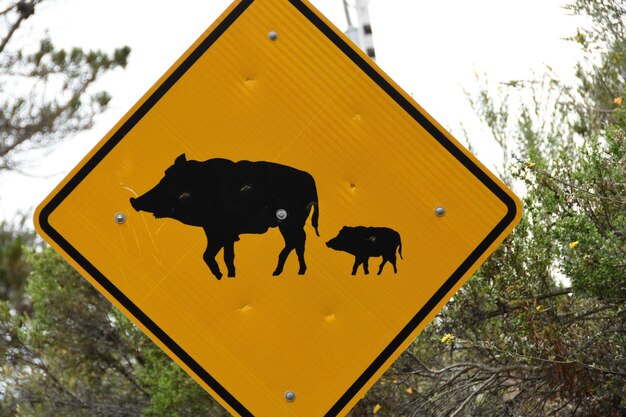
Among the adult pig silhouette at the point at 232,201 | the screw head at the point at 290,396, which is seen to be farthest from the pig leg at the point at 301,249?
the screw head at the point at 290,396

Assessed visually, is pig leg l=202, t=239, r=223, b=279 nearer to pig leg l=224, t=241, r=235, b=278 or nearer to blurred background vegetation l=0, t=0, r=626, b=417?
pig leg l=224, t=241, r=235, b=278

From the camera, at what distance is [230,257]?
8.68ft

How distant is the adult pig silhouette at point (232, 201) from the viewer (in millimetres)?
2650

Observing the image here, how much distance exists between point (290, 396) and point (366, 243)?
438 mm

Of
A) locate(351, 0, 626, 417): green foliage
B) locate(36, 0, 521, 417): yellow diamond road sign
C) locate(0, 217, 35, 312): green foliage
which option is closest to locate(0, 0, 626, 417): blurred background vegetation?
locate(351, 0, 626, 417): green foliage

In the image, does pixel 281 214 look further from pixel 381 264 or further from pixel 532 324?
pixel 532 324

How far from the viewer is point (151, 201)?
2688 mm

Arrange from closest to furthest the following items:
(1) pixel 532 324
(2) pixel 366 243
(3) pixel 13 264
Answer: (2) pixel 366 243, (1) pixel 532 324, (3) pixel 13 264

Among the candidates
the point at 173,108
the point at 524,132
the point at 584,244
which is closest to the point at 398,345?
the point at 173,108

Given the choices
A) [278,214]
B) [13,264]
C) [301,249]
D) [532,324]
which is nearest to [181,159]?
[278,214]

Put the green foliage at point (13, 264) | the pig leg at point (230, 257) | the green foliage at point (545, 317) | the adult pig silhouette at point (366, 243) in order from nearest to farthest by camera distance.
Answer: the adult pig silhouette at point (366, 243)
the pig leg at point (230, 257)
the green foliage at point (545, 317)
the green foliage at point (13, 264)

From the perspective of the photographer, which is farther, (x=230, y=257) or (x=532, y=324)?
(x=532, y=324)

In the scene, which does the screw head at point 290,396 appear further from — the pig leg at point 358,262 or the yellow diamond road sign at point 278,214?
the pig leg at point 358,262

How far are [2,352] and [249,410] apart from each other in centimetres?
952
